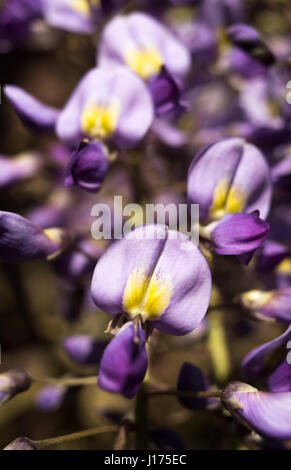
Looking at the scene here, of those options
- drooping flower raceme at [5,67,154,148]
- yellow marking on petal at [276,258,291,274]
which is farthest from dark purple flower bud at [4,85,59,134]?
yellow marking on petal at [276,258,291,274]

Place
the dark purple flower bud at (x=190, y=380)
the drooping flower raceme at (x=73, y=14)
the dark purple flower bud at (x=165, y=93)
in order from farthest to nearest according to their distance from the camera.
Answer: the drooping flower raceme at (x=73, y=14), the dark purple flower bud at (x=165, y=93), the dark purple flower bud at (x=190, y=380)

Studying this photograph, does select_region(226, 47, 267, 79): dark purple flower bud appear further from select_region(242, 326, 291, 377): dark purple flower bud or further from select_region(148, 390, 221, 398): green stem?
select_region(148, 390, 221, 398): green stem

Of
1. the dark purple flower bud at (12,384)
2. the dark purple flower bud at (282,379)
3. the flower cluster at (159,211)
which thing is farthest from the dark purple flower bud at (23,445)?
the dark purple flower bud at (282,379)

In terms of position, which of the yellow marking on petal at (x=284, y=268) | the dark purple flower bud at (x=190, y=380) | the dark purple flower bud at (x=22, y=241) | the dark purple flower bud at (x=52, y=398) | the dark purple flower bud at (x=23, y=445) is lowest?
the dark purple flower bud at (x=52, y=398)

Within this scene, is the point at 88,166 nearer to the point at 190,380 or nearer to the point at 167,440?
the point at 190,380

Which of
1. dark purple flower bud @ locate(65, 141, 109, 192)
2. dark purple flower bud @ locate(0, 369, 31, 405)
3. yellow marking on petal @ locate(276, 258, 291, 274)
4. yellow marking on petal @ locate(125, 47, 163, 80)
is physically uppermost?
yellow marking on petal @ locate(125, 47, 163, 80)

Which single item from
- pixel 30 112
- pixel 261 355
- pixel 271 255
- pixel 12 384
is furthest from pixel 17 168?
pixel 261 355

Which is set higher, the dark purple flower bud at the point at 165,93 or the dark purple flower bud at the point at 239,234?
the dark purple flower bud at the point at 165,93

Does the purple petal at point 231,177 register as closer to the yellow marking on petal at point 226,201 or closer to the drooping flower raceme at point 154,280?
the yellow marking on petal at point 226,201
